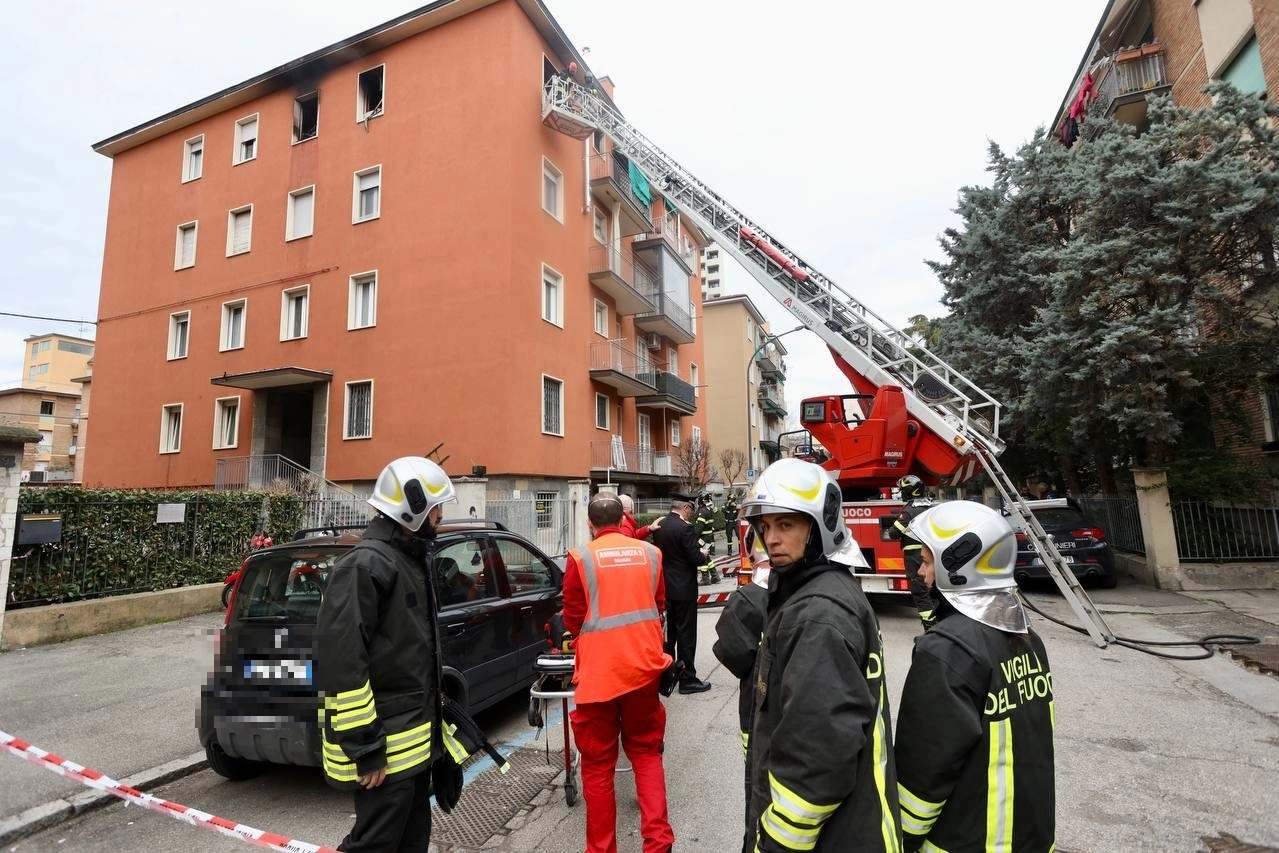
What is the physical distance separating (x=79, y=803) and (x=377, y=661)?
10.5 feet

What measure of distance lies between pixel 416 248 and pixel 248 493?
32.0 feet

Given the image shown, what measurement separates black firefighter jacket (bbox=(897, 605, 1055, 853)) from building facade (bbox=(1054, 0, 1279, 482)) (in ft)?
48.3

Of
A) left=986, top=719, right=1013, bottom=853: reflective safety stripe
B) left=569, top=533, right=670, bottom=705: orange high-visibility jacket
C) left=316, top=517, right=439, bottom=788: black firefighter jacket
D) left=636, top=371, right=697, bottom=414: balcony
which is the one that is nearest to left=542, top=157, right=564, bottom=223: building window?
left=636, top=371, right=697, bottom=414: balcony

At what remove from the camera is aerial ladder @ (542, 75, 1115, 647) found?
873cm

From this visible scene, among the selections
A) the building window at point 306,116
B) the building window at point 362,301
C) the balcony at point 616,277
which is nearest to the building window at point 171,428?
the building window at point 362,301

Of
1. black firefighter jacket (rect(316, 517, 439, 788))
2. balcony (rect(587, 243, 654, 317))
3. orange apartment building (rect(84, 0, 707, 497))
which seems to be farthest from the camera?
balcony (rect(587, 243, 654, 317))

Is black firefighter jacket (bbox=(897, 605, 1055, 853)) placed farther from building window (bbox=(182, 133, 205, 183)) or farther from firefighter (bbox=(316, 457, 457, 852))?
building window (bbox=(182, 133, 205, 183))

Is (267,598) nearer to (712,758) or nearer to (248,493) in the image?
(712,758)

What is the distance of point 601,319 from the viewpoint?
74.5 ft

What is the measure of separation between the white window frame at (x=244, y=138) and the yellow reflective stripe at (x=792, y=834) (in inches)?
1024

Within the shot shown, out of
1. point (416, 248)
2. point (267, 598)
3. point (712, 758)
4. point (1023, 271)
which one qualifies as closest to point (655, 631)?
point (712, 758)

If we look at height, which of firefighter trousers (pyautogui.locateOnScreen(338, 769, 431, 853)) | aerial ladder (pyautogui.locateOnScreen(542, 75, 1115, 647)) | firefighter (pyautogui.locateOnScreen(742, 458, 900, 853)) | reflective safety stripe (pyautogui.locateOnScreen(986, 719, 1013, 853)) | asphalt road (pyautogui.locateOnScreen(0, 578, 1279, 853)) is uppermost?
aerial ladder (pyautogui.locateOnScreen(542, 75, 1115, 647))

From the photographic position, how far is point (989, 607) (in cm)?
200

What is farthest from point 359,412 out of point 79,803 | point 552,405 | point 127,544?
point 79,803
